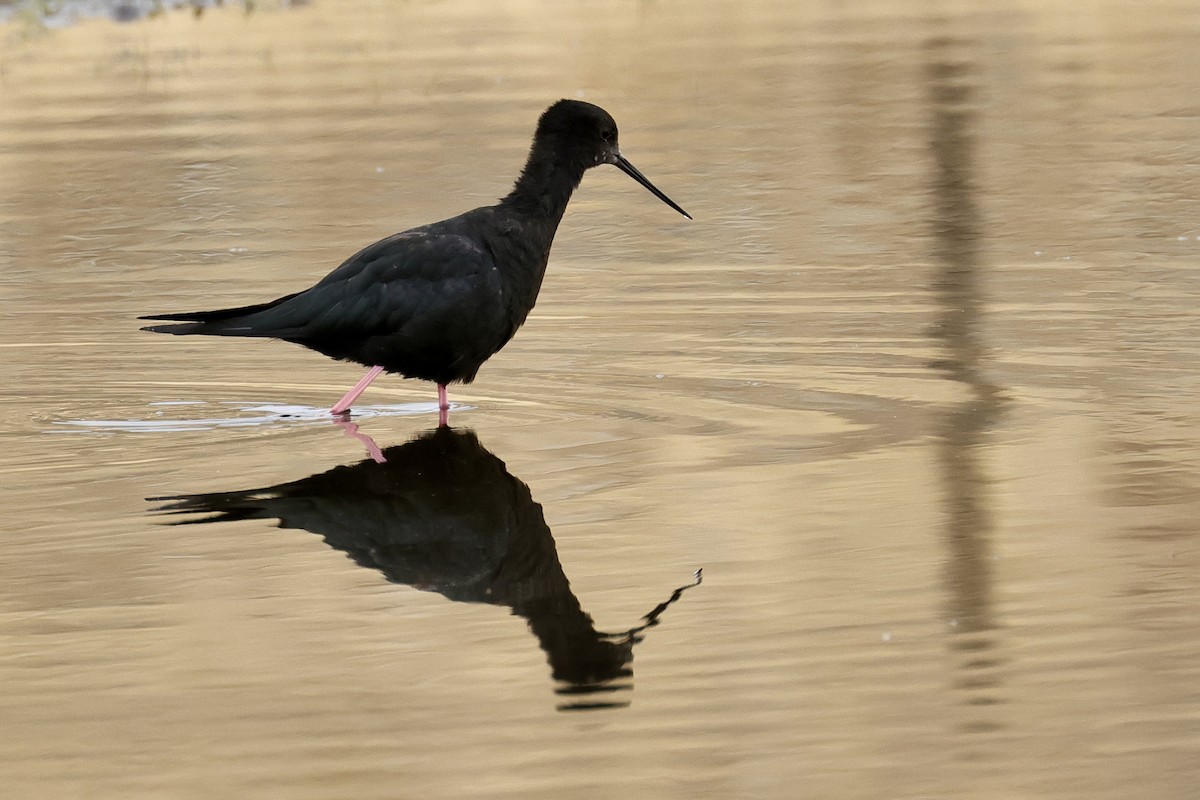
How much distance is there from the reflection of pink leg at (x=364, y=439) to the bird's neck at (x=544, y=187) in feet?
3.55

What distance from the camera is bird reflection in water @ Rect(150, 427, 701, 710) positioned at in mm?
5465

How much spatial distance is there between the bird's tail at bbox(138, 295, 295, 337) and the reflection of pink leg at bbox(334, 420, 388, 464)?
1.41ft

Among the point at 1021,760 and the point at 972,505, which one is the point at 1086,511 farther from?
the point at 1021,760

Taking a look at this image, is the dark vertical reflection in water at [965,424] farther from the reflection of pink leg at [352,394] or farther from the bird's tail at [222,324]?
the bird's tail at [222,324]

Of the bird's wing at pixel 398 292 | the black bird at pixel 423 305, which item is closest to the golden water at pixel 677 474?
the black bird at pixel 423 305

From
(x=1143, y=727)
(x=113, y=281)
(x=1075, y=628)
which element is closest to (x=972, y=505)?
(x=1075, y=628)

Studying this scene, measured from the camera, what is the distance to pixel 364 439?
8.09m

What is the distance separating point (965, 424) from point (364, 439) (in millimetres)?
2170

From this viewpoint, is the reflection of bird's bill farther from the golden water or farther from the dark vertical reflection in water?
the dark vertical reflection in water

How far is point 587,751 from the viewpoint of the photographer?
4734 millimetres

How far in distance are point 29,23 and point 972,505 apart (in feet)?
77.8

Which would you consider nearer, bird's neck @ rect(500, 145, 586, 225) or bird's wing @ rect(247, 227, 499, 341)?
bird's wing @ rect(247, 227, 499, 341)

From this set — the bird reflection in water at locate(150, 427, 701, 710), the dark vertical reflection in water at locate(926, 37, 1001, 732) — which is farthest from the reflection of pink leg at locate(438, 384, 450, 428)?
the dark vertical reflection in water at locate(926, 37, 1001, 732)

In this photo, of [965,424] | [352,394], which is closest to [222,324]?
[352,394]
